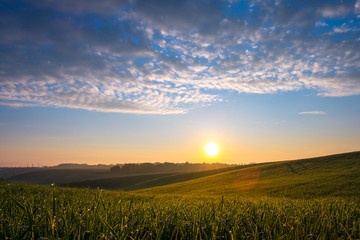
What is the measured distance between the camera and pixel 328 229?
9.74 ft

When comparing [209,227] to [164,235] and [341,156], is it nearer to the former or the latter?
[164,235]

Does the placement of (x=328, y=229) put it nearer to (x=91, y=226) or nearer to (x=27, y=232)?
(x=91, y=226)

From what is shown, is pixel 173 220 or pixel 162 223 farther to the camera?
pixel 173 220

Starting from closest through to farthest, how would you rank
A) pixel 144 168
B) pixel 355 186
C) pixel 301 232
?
1. pixel 301 232
2. pixel 355 186
3. pixel 144 168

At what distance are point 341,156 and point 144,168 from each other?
140 metres

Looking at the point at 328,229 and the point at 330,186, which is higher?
the point at 328,229

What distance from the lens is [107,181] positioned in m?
111

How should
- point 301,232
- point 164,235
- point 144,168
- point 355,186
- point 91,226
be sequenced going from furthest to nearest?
1. point 144,168
2. point 355,186
3. point 301,232
4. point 164,235
5. point 91,226

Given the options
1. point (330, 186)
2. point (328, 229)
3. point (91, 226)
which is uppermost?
point (91, 226)

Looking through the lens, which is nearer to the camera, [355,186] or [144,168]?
[355,186]

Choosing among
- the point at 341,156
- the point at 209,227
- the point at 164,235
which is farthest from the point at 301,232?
the point at 341,156

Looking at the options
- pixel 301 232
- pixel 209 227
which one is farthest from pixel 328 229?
pixel 209 227

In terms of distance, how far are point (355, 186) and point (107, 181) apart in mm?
101370

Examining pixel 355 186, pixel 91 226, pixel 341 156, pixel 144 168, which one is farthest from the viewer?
pixel 144 168
